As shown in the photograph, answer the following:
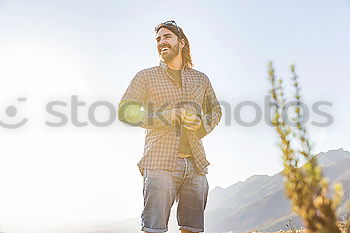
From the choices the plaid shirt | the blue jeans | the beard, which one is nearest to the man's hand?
the plaid shirt

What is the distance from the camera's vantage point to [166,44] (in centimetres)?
411

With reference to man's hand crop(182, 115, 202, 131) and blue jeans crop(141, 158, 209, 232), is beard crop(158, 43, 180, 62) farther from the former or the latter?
blue jeans crop(141, 158, 209, 232)

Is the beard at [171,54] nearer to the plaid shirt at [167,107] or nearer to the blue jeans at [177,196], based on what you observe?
the plaid shirt at [167,107]

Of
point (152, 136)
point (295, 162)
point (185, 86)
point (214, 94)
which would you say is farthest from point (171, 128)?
point (295, 162)

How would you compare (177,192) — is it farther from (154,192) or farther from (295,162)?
(295,162)

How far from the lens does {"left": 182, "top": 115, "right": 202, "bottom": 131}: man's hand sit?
3.48 m

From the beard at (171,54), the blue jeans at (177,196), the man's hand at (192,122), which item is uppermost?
the beard at (171,54)

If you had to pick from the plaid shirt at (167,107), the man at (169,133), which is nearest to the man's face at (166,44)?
the man at (169,133)

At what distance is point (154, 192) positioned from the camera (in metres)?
3.36

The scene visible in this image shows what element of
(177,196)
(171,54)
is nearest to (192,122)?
(177,196)

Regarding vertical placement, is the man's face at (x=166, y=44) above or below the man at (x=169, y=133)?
above

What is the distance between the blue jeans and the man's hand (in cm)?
35

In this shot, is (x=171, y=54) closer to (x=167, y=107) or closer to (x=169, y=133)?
(x=167, y=107)

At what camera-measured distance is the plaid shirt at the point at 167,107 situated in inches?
141
